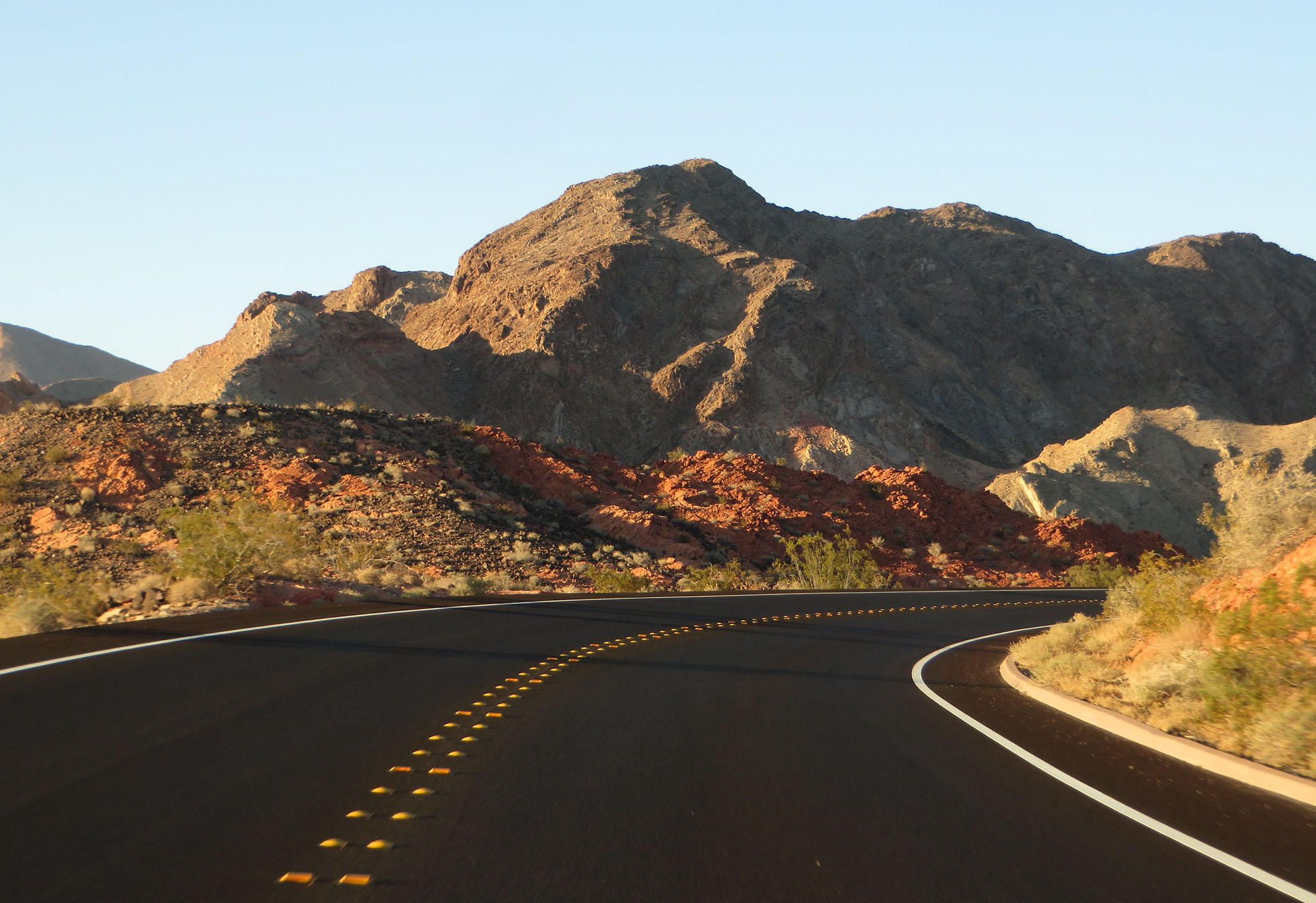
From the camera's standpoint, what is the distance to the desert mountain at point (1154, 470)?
56906 mm

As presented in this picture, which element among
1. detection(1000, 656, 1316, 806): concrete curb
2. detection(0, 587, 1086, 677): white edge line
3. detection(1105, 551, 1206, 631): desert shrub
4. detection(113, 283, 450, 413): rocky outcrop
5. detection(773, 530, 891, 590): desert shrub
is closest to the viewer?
detection(1000, 656, 1316, 806): concrete curb

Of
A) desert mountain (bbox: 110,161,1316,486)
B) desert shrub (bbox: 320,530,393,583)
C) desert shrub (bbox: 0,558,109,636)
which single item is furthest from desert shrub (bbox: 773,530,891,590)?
desert mountain (bbox: 110,161,1316,486)

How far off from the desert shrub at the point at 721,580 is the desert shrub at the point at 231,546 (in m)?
11.0

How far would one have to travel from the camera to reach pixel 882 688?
11.2 m

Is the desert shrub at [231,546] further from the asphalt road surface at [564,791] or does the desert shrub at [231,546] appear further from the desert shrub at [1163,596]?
the desert shrub at [1163,596]

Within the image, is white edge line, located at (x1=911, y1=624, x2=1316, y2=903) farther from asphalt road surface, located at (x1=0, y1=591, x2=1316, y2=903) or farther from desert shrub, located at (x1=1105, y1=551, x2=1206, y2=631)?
desert shrub, located at (x1=1105, y1=551, x2=1206, y2=631)

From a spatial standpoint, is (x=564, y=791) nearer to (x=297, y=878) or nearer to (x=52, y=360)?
(x=297, y=878)

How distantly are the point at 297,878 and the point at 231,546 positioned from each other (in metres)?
14.4

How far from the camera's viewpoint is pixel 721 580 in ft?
95.6

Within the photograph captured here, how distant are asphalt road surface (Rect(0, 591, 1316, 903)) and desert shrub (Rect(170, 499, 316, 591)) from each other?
20.2 ft

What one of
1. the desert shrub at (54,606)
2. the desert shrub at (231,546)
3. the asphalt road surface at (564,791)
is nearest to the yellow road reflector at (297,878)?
the asphalt road surface at (564,791)

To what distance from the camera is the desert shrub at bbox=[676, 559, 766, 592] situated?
1129 inches

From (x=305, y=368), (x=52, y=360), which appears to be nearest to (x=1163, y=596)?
(x=305, y=368)

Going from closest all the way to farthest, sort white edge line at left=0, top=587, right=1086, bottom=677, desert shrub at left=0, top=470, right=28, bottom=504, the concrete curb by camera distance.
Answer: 1. the concrete curb
2. white edge line at left=0, top=587, right=1086, bottom=677
3. desert shrub at left=0, top=470, right=28, bottom=504
